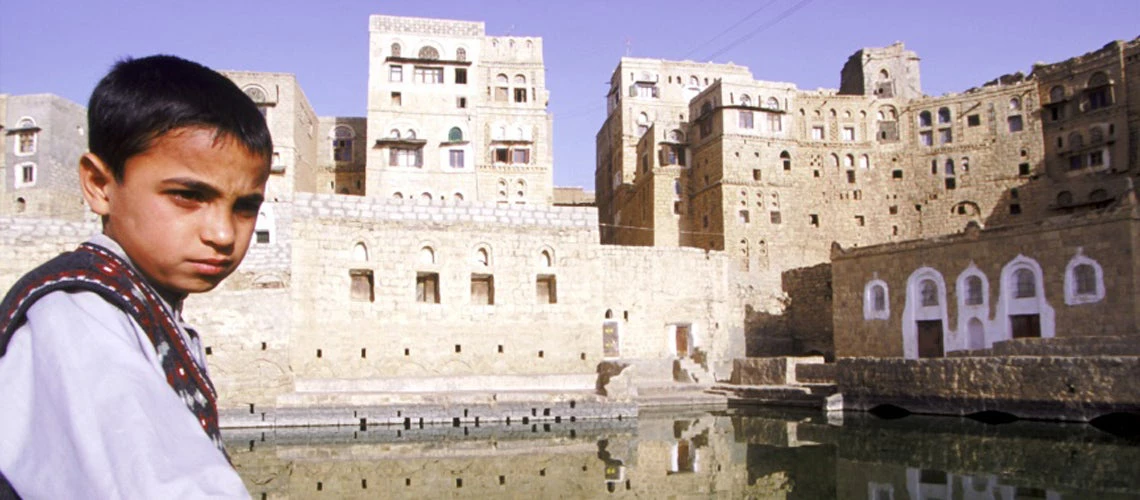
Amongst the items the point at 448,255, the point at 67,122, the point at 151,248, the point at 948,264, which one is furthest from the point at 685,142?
the point at 151,248

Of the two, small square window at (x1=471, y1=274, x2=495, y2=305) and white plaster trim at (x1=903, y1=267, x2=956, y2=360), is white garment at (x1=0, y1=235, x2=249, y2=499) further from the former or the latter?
white plaster trim at (x1=903, y1=267, x2=956, y2=360)

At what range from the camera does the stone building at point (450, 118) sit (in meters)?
35.6

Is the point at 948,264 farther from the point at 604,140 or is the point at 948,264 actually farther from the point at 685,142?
the point at 604,140

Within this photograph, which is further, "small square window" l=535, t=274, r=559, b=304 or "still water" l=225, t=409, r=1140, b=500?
"small square window" l=535, t=274, r=559, b=304

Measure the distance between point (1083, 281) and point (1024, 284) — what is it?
4.91 feet

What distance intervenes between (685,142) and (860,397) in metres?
22.2

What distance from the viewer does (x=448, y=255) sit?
68.2 ft

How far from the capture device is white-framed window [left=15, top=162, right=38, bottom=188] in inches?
1324

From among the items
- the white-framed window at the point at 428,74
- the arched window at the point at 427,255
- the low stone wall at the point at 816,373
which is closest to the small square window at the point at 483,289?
the arched window at the point at 427,255

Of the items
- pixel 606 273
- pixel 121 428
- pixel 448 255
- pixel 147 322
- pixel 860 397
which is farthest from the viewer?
pixel 606 273

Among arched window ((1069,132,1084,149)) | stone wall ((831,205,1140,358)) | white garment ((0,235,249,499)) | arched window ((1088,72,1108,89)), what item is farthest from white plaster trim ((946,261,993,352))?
white garment ((0,235,249,499))

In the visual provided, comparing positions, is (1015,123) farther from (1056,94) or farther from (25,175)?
(25,175)

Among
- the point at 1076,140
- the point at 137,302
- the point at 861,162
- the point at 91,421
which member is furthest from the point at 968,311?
the point at 91,421

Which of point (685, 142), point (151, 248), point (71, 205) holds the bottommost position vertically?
point (151, 248)
